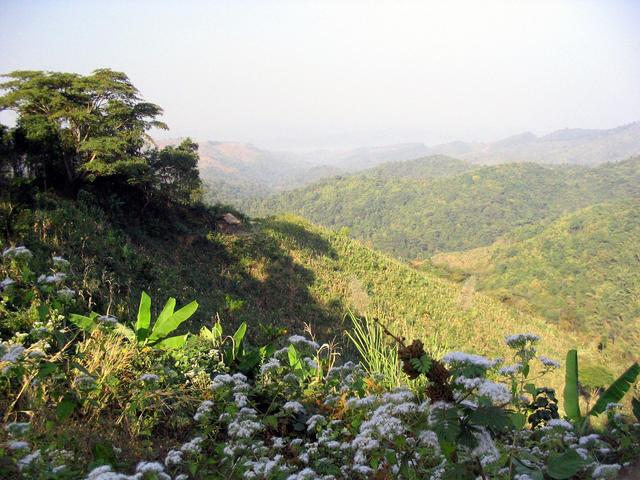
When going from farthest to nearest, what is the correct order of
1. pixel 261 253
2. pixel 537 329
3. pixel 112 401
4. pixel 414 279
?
pixel 414 279 < pixel 537 329 < pixel 261 253 < pixel 112 401

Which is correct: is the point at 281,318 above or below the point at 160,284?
below

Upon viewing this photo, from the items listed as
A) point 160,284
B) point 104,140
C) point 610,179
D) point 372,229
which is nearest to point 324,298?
point 160,284

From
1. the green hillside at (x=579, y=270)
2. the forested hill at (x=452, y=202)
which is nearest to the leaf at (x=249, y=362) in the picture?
the green hillside at (x=579, y=270)

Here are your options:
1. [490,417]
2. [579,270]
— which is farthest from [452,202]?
[490,417]

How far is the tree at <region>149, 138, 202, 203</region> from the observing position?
50.4 feet

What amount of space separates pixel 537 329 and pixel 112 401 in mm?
18122

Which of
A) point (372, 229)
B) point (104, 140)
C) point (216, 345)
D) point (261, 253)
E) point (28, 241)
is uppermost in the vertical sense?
point (104, 140)

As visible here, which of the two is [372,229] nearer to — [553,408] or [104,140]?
[104,140]

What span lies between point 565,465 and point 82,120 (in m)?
13.9

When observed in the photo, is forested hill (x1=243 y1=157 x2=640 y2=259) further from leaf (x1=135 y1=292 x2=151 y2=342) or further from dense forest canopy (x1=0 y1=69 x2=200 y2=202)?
leaf (x1=135 y1=292 x2=151 y2=342)

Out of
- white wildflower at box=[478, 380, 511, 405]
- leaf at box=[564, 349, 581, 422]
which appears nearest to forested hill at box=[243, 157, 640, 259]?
leaf at box=[564, 349, 581, 422]

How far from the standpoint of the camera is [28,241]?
5.43m

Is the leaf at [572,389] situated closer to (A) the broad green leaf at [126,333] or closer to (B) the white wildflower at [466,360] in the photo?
(B) the white wildflower at [466,360]

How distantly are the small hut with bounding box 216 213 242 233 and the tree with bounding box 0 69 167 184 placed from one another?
164 inches
